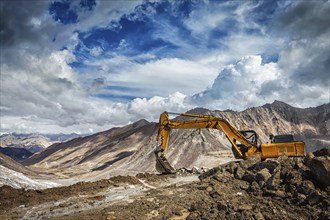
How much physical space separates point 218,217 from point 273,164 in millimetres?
5987

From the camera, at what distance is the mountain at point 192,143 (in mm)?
65062

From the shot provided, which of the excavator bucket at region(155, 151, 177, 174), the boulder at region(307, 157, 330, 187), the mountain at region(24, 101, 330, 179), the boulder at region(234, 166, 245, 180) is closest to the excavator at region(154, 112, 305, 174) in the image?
the excavator bucket at region(155, 151, 177, 174)

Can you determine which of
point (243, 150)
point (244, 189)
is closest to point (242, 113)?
point (243, 150)

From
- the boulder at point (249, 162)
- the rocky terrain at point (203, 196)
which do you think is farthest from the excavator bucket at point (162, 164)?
the boulder at point (249, 162)

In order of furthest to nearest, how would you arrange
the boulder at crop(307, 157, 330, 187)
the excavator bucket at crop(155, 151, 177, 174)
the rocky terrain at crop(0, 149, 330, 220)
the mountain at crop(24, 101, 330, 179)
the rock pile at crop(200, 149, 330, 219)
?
the mountain at crop(24, 101, 330, 179)
the excavator bucket at crop(155, 151, 177, 174)
the boulder at crop(307, 157, 330, 187)
the rocky terrain at crop(0, 149, 330, 220)
the rock pile at crop(200, 149, 330, 219)

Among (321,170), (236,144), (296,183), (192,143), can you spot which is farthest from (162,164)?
(192,143)

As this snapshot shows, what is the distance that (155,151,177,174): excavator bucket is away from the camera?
23.2 m

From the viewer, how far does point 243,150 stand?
23453mm

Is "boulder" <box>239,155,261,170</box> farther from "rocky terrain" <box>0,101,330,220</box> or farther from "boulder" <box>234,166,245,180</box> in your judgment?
"boulder" <box>234,166,245,180</box>

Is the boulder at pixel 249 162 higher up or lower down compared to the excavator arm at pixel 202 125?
lower down

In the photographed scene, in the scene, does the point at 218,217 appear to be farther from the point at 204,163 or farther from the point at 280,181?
the point at 204,163

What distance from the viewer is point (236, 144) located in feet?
78.2

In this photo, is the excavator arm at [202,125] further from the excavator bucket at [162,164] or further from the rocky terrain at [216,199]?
the rocky terrain at [216,199]

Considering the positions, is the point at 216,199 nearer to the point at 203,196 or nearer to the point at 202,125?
the point at 203,196
